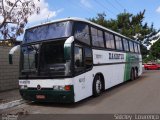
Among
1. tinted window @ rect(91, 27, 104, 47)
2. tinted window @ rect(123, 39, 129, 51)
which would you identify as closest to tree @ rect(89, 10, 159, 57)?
tinted window @ rect(123, 39, 129, 51)

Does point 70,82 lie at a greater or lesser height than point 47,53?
lesser

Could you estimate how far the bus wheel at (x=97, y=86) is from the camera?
1161cm

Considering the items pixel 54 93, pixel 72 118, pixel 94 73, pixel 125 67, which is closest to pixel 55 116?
pixel 72 118

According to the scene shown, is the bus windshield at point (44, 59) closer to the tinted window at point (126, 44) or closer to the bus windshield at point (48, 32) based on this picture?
the bus windshield at point (48, 32)

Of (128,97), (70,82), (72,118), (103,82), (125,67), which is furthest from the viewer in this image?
(125,67)

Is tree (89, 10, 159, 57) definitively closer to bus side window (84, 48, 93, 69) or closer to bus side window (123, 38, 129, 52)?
bus side window (123, 38, 129, 52)

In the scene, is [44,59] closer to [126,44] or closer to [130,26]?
[126,44]

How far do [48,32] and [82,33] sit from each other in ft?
4.35

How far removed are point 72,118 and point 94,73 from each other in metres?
3.78

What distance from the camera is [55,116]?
8.50m

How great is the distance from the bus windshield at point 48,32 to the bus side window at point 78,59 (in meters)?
0.68

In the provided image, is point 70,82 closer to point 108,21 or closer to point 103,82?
point 103,82

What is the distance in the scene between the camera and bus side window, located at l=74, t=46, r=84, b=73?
32.8ft

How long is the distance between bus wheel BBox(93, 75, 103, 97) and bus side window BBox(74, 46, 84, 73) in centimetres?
146
